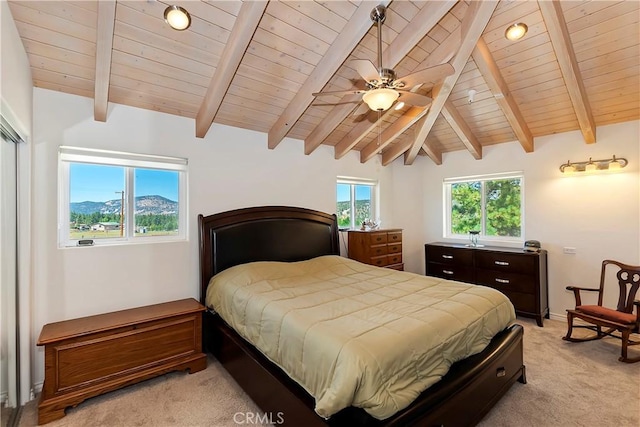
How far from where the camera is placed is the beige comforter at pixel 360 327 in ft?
4.92

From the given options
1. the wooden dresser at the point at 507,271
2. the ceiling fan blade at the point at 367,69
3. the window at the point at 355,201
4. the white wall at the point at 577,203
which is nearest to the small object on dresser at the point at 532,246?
the wooden dresser at the point at 507,271

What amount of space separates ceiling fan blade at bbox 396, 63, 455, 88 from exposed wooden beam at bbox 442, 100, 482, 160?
1.90 meters

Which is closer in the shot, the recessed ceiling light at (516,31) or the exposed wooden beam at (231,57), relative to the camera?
the exposed wooden beam at (231,57)

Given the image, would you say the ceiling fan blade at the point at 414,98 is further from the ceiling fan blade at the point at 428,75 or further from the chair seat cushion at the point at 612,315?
the chair seat cushion at the point at 612,315

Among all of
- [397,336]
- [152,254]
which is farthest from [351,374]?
[152,254]

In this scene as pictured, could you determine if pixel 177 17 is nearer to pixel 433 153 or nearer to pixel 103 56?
pixel 103 56

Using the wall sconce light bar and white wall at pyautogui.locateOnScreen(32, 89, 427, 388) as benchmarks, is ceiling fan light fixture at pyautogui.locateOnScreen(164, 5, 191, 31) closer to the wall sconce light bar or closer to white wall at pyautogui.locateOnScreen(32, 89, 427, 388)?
white wall at pyautogui.locateOnScreen(32, 89, 427, 388)

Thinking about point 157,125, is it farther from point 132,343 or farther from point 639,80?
point 639,80

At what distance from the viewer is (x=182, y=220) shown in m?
3.31

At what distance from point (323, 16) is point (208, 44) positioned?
98cm

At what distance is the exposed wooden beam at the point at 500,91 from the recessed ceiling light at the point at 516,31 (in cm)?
Result: 28

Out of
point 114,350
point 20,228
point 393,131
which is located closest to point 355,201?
point 393,131

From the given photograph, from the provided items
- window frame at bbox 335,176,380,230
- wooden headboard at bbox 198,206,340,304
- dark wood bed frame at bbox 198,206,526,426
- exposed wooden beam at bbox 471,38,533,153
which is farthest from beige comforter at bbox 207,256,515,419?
exposed wooden beam at bbox 471,38,533,153

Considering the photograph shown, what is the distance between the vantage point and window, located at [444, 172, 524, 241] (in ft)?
15.0
